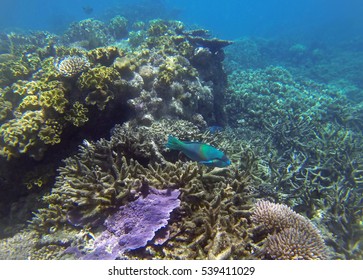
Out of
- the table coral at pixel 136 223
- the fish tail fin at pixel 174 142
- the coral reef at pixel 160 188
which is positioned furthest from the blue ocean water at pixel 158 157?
the fish tail fin at pixel 174 142

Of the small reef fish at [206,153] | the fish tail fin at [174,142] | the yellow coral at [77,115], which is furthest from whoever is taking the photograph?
the yellow coral at [77,115]

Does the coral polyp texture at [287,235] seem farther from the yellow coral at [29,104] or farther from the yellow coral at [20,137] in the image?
the yellow coral at [29,104]

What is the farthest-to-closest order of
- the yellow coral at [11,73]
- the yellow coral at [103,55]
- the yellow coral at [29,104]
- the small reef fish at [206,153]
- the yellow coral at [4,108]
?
1. the yellow coral at [11,73]
2. the yellow coral at [103,55]
3. the yellow coral at [4,108]
4. the yellow coral at [29,104]
5. the small reef fish at [206,153]

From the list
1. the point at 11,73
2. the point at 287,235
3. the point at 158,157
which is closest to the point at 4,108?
the point at 11,73

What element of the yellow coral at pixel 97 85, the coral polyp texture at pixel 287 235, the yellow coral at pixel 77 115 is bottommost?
the coral polyp texture at pixel 287 235

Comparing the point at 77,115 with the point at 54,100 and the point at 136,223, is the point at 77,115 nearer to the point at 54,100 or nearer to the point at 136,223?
the point at 54,100

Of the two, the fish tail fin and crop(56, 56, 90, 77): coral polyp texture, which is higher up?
crop(56, 56, 90, 77): coral polyp texture

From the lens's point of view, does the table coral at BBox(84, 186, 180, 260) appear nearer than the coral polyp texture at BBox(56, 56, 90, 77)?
Yes

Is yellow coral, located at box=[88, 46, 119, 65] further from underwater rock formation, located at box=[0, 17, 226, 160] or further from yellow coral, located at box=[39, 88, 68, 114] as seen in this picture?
yellow coral, located at box=[39, 88, 68, 114]

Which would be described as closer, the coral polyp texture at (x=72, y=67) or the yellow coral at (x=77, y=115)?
the yellow coral at (x=77, y=115)

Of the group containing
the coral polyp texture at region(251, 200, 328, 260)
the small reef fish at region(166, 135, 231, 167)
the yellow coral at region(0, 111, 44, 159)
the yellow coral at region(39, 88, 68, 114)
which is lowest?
the coral polyp texture at region(251, 200, 328, 260)

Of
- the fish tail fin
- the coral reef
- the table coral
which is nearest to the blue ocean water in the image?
the coral reef
